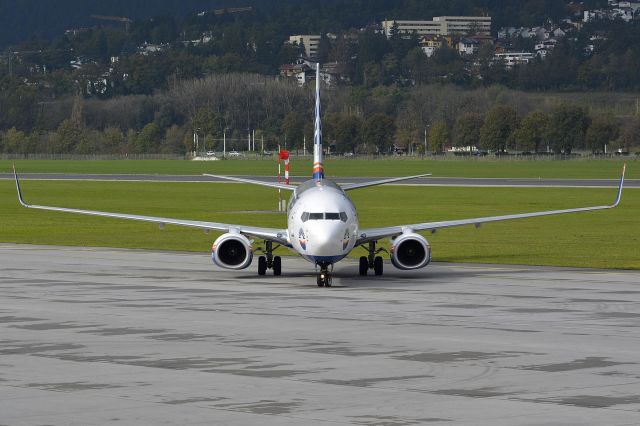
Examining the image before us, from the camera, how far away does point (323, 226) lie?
132 ft

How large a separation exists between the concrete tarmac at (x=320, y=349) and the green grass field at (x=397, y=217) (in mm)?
10543

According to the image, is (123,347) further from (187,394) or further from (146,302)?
(146,302)

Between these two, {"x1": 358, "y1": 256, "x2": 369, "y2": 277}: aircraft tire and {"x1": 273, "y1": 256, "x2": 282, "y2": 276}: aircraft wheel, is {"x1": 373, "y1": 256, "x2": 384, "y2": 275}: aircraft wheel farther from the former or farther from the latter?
{"x1": 273, "y1": 256, "x2": 282, "y2": 276}: aircraft wheel

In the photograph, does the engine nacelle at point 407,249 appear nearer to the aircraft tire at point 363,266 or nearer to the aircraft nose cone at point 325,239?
the aircraft tire at point 363,266

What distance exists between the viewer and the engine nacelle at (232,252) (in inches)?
1711

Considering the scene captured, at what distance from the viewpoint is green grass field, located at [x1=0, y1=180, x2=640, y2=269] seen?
57219 mm

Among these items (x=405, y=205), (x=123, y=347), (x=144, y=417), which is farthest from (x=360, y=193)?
(x=144, y=417)

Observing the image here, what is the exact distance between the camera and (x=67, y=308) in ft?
118

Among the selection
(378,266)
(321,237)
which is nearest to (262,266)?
(378,266)

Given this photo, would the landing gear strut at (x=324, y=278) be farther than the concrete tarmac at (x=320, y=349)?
Yes

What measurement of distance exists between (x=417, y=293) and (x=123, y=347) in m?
12.9

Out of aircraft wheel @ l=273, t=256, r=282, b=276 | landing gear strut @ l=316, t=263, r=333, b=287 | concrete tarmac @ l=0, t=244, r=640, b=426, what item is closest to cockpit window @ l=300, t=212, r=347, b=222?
landing gear strut @ l=316, t=263, r=333, b=287

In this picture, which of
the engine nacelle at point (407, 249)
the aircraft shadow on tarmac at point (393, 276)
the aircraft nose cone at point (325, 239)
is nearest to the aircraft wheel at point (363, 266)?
the aircraft shadow on tarmac at point (393, 276)

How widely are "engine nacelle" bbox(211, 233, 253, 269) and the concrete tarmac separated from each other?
569mm
